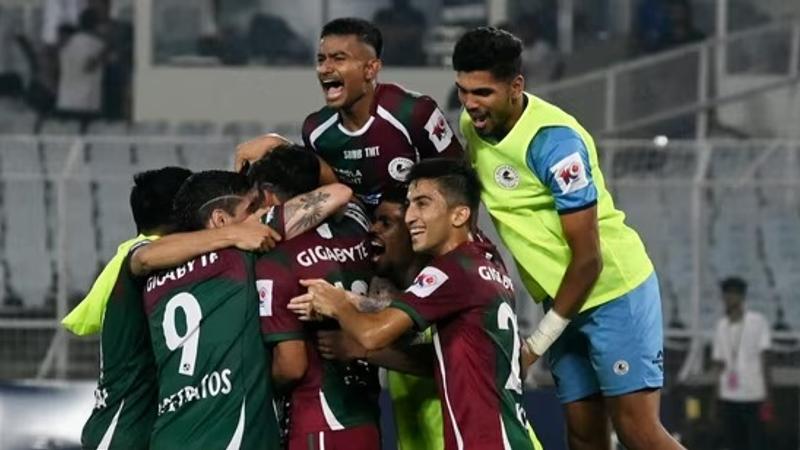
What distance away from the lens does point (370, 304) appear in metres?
8.20

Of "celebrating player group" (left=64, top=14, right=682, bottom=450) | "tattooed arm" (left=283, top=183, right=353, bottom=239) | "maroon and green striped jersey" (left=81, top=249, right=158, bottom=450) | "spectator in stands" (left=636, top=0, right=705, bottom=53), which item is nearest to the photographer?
"celebrating player group" (left=64, top=14, right=682, bottom=450)

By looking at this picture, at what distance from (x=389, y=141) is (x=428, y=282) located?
108 centimetres

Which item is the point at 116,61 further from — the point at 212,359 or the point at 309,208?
the point at 212,359

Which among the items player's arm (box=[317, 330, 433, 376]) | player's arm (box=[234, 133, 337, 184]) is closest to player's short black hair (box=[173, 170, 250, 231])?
player's arm (box=[234, 133, 337, 184])

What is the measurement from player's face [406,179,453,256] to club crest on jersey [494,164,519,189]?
2.04 feet

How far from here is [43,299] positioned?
16719 mm

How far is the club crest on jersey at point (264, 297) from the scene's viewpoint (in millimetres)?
8219

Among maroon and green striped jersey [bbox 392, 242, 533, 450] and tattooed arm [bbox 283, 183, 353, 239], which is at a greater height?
tattooed arm [bbox 283, 183, 353, 239]

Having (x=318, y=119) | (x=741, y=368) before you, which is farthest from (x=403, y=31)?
(x=318, y=119)

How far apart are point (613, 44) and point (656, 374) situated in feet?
40.8

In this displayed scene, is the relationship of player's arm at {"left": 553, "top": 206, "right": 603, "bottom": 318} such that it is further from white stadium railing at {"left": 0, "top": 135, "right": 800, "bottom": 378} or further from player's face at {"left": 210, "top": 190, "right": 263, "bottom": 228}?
white stadium railing at {"left": 0, "top": 135, "right": 800, "bottom": 378}

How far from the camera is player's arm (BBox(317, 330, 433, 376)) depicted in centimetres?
818

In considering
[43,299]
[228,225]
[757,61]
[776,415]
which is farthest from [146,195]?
[757,61]

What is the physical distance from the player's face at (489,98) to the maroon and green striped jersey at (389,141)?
30cm
